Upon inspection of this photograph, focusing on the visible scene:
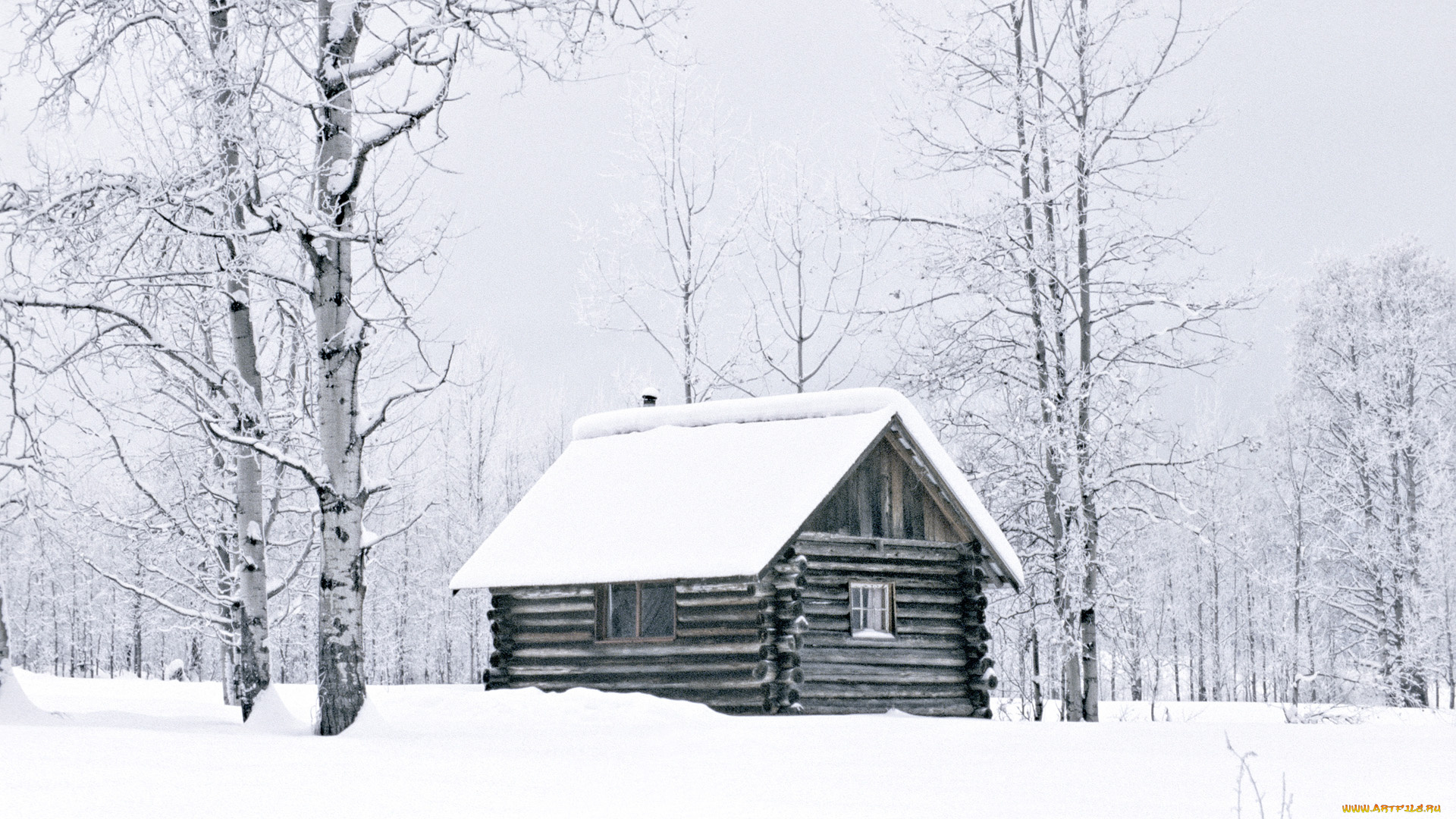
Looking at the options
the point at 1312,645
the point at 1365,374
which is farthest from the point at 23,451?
the point at 1312,645

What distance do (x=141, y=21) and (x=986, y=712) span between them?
14.5 meters

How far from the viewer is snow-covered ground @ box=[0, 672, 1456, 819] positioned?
23.4 ft

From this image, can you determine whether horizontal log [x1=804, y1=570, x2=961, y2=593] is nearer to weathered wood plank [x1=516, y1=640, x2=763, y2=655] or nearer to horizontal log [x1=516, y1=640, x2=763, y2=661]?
weathered wood plank [x1=516, y1=640, x2=763, y2=655]

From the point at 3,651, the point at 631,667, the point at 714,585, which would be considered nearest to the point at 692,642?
the point at 714,585

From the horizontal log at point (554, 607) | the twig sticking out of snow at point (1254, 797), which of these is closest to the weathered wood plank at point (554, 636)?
the horizontal log at point (554, 607)

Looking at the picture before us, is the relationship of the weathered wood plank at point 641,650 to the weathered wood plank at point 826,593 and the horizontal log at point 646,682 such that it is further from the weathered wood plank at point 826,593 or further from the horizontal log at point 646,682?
the weathered wood plank at point 826,593

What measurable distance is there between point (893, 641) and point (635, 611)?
3.76m

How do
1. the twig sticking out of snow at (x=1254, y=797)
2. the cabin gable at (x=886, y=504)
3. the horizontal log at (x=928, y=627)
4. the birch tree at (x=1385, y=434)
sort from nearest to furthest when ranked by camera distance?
the twig sticking out of snow at (x=1254, y=797), the cabin gable at (x=886, y=504), the horizontal log at (x=928, y=627), the birch tree at (x=1385, y=434)

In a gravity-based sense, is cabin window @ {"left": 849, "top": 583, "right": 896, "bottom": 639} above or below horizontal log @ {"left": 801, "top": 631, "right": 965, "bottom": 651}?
above

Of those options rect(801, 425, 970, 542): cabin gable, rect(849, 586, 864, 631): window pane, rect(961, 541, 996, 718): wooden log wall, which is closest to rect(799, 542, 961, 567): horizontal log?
rect(801, 425, 970, 542): cabin gable

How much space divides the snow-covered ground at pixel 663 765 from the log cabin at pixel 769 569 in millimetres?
2381

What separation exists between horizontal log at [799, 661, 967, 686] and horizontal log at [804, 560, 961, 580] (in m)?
1.29

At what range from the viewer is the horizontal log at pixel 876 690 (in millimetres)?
17609

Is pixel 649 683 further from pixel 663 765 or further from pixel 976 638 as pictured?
pixel 663 765
